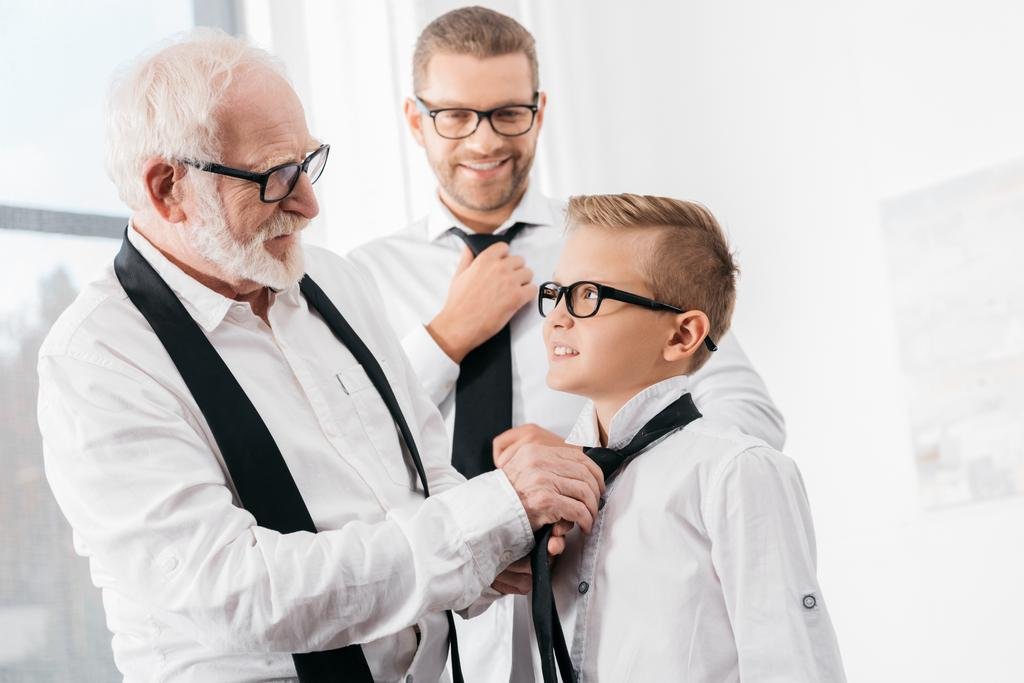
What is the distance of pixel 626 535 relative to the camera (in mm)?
1496

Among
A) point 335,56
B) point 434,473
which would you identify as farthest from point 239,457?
point 335,56

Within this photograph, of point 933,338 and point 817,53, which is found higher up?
point 817,53

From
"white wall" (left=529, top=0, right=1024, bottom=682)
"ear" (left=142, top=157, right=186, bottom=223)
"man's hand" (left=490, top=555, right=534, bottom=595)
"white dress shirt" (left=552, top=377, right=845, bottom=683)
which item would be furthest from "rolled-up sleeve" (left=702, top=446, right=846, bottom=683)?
"white wall" (left=529, top=0, right=1024, bottom=682)

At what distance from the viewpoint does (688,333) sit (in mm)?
1661

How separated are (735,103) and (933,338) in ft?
3.32

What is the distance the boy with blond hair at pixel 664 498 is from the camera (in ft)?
4.61

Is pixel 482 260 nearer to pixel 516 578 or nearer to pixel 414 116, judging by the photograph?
pixel 414 116

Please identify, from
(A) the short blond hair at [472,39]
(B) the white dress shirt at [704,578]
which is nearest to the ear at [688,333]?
(B) the white dress shirt at [704,578]

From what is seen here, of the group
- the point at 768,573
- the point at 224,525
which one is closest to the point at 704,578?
the point at 768,573

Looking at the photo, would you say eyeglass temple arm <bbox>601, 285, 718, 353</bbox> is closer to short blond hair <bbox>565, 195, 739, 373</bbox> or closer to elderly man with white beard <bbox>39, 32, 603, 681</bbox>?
short blond hair <bbox>565, 195, 739, 373</bbox>

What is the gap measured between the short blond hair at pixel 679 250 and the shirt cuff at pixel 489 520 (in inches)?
15.1

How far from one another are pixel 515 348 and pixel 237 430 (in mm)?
789

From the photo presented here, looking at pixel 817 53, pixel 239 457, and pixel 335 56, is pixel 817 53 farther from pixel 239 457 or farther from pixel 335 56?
pixel 239 457

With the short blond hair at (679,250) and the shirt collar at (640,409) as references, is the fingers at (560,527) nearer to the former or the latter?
the shirt collar at (640,409)
